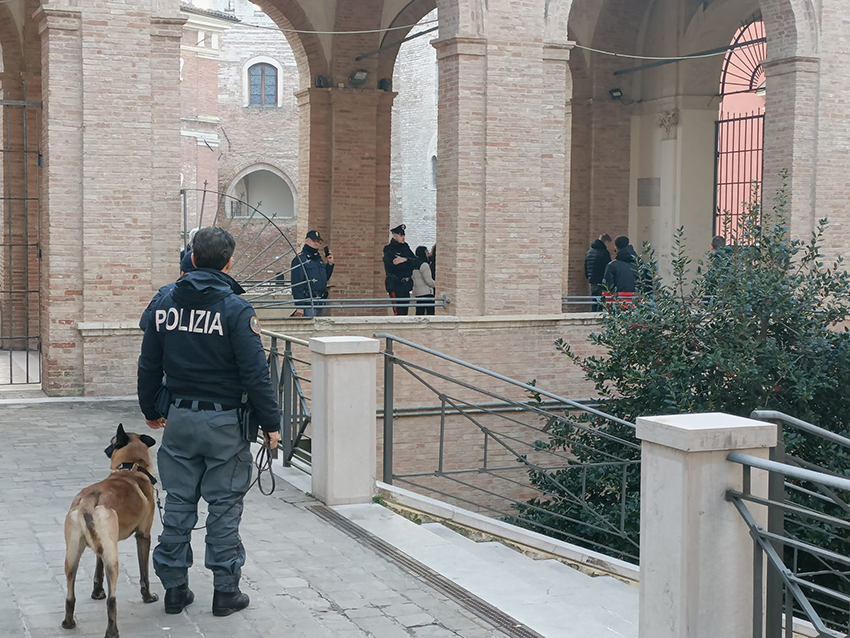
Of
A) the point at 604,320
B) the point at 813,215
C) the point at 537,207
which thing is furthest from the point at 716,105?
the point at 604,320

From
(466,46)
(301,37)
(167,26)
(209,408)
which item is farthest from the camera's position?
(301,37)

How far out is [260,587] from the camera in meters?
5.10

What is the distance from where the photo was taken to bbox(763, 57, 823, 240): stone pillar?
15.3 meters

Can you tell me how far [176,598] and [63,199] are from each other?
766 cm

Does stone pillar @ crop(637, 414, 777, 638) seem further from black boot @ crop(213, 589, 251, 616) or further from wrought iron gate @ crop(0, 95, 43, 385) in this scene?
wrought iron gate @ crop(0, 95, 43, 385)

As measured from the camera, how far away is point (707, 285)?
9812 millimetres

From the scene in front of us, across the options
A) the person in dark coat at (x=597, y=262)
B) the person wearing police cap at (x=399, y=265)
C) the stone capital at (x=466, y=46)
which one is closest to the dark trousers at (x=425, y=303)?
the person wearing police cap at (x=399, y=265)

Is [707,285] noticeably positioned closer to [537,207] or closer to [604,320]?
[604,320]

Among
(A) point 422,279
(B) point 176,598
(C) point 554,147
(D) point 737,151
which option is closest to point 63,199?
(A) point 422,279

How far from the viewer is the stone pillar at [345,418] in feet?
22.0

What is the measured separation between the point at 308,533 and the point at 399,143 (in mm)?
29514

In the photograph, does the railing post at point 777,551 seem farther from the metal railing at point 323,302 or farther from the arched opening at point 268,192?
the arched opening at point 268,192

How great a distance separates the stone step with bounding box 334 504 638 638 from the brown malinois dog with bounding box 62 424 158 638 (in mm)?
1522

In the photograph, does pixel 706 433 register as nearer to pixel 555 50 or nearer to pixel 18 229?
pixel 555 50
